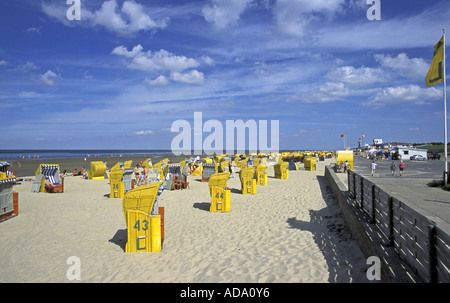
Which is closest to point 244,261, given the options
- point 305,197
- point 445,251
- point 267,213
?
point 445,251

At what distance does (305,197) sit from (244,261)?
318 inches

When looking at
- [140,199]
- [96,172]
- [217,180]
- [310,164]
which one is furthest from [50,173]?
[310,164]

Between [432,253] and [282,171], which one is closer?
[432,253]

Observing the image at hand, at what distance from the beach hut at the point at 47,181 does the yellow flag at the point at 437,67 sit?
18.3 meters

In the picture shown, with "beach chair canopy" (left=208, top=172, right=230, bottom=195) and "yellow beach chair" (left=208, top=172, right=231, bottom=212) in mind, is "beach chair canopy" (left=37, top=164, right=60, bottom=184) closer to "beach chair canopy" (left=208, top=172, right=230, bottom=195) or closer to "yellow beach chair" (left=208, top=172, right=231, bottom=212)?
"beach chair canopy" (left=208, top=172, right=230, bottom=195)

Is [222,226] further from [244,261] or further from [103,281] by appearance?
[103,281]

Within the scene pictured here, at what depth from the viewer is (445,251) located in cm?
292

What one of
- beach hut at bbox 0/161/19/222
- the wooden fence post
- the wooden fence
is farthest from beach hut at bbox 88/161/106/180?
the wooden fence post

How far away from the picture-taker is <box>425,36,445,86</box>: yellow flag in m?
13.5

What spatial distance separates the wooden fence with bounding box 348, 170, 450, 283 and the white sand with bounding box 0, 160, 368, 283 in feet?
2.59

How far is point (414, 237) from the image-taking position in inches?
149

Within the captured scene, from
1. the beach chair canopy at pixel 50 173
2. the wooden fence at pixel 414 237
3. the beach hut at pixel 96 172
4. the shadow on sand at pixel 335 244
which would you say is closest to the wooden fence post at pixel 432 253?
the wooden fence at pixel 414 237

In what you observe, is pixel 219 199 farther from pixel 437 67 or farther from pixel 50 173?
pixel 437 67

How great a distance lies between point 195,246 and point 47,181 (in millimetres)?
12379
